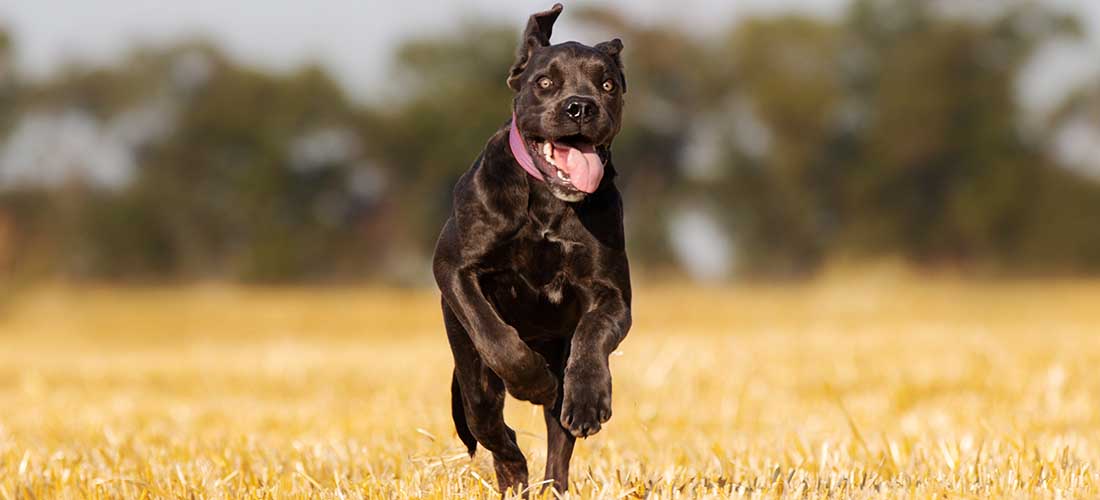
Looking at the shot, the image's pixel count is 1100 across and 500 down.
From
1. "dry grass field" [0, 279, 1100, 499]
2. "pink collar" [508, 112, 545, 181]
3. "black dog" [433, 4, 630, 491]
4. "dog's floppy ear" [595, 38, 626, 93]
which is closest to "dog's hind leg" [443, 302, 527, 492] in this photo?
"black dog" [433, 4, 630, 491]

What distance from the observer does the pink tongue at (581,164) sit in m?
3.45

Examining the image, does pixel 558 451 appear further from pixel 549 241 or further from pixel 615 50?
pixel 615 50

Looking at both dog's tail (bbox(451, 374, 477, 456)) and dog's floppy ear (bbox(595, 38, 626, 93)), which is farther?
dog's tail (bbox(451, 374, 477, 456))

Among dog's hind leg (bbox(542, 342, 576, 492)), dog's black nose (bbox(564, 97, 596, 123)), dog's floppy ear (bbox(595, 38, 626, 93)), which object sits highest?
dog's floppy ear (bbox(595, 38, 626, 93))

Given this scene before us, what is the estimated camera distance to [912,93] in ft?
106

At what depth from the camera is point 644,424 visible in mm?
4902

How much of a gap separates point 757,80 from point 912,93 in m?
4.22

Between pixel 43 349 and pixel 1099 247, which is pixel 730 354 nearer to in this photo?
pixel 43 349

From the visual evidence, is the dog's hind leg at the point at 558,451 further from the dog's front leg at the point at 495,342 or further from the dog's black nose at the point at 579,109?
the dog's black nose at the point at 579,109

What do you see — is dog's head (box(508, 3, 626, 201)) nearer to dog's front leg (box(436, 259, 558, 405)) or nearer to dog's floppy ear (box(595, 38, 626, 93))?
dog's floppy ear (box(595, 38, 626, 93))

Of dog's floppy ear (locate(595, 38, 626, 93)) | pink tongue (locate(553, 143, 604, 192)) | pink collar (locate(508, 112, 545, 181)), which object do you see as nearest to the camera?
pink tongue (locate(553, 143, 604, 192))

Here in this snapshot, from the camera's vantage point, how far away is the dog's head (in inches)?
137

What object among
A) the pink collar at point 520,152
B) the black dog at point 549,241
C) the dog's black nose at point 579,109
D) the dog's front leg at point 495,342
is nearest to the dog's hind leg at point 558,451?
the black dog at point 549,241

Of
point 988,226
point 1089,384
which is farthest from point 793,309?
point 1089,384
